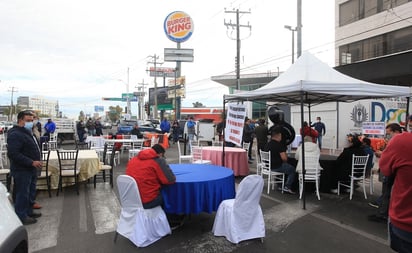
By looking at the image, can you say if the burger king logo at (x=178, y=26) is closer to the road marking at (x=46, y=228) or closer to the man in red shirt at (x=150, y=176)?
the road marking at (x=46, y=228)

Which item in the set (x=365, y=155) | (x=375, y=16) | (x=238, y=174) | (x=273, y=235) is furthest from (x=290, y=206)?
(x=375, y=16)

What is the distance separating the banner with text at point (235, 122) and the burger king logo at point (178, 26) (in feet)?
98.3

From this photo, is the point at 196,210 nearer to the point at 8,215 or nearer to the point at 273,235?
the point at 273,235

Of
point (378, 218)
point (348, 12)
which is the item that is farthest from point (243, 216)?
point (348, 12)

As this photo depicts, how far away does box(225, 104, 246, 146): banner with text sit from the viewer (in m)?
7.01

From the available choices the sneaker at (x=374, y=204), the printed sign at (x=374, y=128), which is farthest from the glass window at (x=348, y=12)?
the sneaker at (x=374, y=204)

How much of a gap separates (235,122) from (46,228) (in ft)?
14.4

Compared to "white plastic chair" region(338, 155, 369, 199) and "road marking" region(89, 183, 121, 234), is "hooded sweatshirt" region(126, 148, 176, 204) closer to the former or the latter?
"road marking" region(89, 183, 121, 234)

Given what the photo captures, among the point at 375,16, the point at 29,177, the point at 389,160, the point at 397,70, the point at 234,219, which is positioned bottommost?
the point at 234,219

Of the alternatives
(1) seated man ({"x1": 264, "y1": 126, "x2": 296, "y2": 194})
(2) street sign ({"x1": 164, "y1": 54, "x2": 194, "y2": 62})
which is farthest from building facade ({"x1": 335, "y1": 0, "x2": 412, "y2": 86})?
(2) street sign ({"x1": 164, "y1": 54, "x2": 194, "y2": 62})

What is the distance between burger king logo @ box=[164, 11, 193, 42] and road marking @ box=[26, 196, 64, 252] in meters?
31.7

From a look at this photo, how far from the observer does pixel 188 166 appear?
557 cm

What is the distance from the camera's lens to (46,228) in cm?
472

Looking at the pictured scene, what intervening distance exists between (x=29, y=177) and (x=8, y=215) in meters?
2.95
